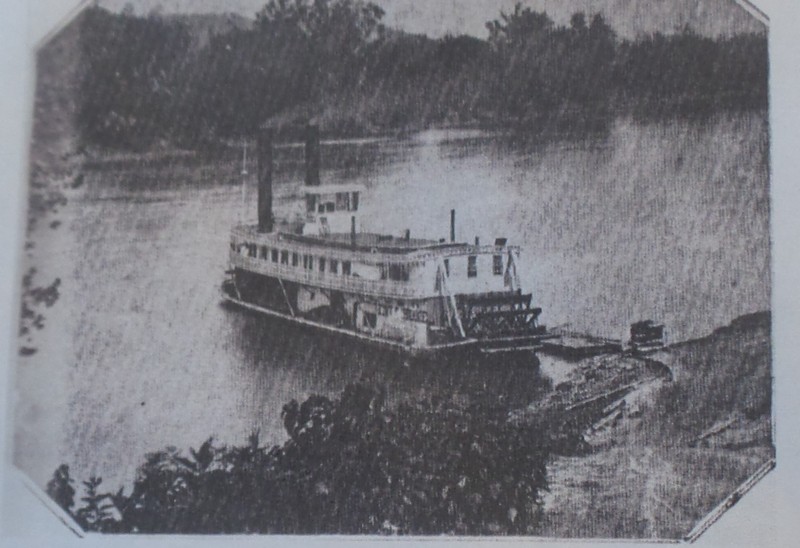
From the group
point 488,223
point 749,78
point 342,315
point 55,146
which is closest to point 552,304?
point 488,223

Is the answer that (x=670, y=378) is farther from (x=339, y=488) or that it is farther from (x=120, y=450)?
(x=120, y=450)

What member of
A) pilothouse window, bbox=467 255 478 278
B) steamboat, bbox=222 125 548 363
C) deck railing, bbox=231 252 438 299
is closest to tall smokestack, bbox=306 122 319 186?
steamboat, bbox=222 125 548 363

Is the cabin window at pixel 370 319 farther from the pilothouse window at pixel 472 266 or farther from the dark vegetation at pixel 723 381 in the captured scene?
the dark vegetation at pixel 723 381

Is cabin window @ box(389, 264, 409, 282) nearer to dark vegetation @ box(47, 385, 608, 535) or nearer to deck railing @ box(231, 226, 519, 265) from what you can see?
deck railing @ box(231, 226, 519, 265)

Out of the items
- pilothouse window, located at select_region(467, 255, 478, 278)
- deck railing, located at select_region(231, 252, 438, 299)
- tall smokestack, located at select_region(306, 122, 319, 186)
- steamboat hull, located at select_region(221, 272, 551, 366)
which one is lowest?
steamboat hull, located at select_region(221, 272, 551, 366)

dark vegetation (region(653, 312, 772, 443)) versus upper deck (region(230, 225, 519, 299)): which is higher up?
upper deck (region(230, 225, 519, 299))

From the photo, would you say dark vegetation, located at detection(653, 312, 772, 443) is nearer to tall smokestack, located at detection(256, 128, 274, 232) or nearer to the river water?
the river water

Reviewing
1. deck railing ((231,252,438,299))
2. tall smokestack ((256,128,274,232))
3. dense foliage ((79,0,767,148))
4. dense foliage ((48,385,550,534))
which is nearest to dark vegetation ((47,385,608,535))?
dense foliage ((48,385,550,534))

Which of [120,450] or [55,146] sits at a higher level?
[55,146]

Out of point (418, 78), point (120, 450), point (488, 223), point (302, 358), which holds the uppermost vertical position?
point (418, 78)
